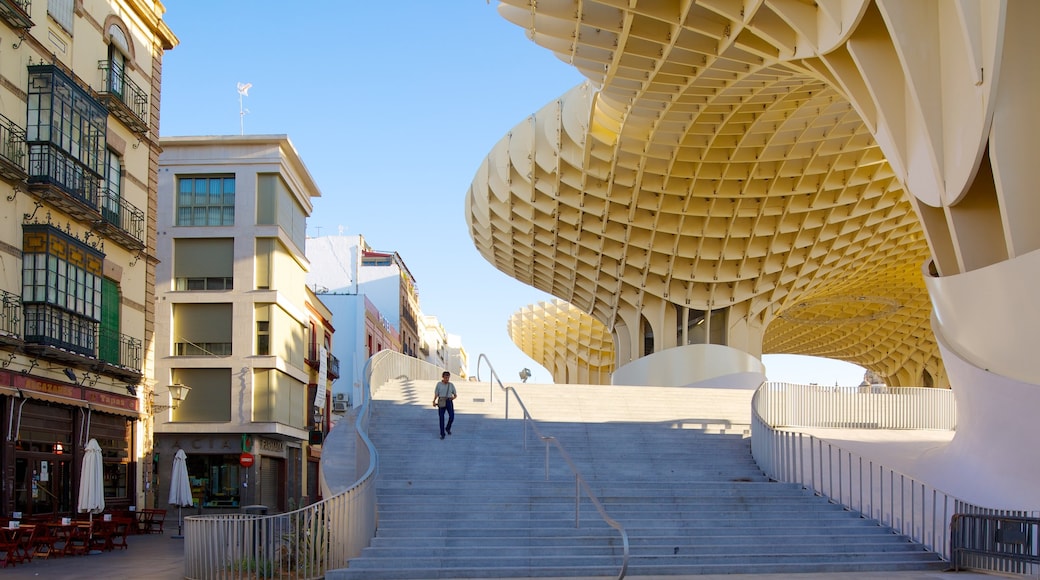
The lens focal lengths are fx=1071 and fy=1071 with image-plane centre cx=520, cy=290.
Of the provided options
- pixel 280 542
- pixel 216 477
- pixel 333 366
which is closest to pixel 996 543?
pixel 280 542

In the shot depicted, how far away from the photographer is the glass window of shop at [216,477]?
39.8m

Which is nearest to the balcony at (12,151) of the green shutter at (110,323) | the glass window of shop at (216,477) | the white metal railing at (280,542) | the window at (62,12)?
the window at (62,12)

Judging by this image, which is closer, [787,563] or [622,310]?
[787,563]

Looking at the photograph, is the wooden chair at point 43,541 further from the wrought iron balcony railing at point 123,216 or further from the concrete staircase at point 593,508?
the wrought iron balcony railing at point 123,216

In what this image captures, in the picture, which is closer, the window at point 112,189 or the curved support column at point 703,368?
the window at point 112,189

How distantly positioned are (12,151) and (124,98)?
6.58 m

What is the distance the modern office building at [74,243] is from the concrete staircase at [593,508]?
694cm

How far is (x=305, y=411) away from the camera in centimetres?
4656

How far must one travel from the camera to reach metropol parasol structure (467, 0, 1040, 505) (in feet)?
50.8

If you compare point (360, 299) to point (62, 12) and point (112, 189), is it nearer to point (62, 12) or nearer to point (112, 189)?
point (112, 189)

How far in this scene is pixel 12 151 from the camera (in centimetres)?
2097

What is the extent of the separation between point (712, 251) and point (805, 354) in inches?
1756

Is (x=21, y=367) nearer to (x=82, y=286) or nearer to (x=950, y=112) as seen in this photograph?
(x=82, y=286)

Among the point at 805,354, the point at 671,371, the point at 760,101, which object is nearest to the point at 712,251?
the point at 671,371
